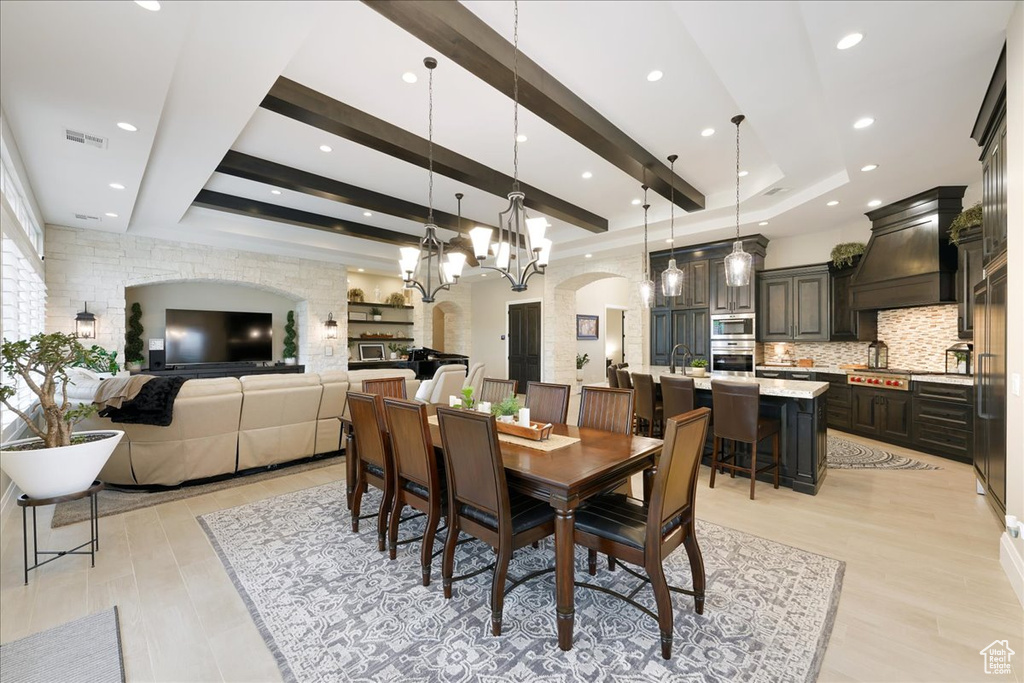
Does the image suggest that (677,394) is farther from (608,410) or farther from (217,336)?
(217,336)

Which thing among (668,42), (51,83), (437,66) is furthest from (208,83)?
(668,42)

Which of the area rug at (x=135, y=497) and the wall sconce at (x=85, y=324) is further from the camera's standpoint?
the wall sconce at (x=85, y=324)

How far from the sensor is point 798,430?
382 cm

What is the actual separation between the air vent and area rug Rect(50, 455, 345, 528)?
285 centimetres

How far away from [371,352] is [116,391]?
6.07m

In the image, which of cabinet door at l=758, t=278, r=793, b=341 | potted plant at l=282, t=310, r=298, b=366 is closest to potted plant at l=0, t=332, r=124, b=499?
potted plant at l=282, t=310, r=298, b=366

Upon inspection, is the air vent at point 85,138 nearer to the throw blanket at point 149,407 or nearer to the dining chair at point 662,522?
the throw blanket at point 149,407

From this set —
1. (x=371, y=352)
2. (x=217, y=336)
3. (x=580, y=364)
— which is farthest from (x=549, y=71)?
(x=580, y=364)

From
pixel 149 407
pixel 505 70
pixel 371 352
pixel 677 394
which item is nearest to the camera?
pixel 505 70

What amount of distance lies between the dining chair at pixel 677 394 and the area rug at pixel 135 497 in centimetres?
372

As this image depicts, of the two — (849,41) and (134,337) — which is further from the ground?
(849,41)

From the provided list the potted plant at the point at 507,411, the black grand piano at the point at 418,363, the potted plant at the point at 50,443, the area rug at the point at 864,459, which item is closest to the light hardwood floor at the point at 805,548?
the potted plant at the point at 50,443

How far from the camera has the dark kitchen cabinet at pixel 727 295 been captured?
6.55m

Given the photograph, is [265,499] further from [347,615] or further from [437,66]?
[437,66]
